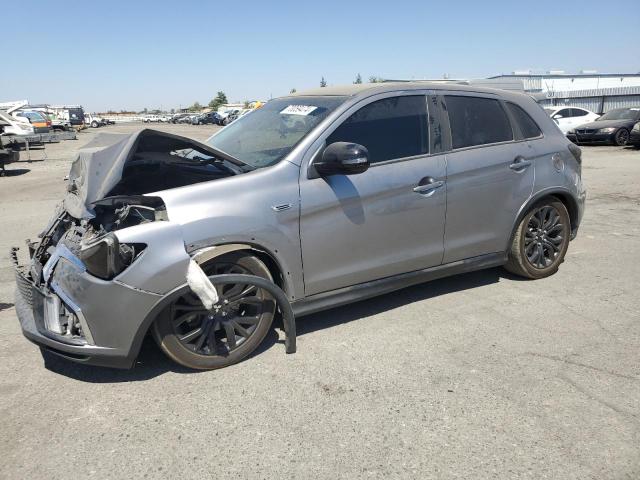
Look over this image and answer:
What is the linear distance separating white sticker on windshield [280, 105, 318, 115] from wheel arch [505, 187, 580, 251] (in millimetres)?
2053

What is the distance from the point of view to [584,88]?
5703 centimetres

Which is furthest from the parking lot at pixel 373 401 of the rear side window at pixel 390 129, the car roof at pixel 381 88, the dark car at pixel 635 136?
the dark car at pixel 635 136

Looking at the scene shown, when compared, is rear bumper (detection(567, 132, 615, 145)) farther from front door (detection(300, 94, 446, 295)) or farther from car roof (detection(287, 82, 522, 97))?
front door (detection(300, 94, 446, 295))

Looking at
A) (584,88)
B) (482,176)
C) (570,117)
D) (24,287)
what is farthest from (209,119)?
(24,287)

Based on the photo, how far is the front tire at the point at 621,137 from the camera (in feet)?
64.4

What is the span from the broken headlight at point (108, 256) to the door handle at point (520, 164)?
124 inches

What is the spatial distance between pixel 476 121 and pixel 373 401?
8.52ft

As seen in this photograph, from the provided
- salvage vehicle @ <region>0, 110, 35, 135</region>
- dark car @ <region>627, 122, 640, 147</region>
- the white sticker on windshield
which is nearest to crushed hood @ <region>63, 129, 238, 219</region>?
the white sticker on windshield

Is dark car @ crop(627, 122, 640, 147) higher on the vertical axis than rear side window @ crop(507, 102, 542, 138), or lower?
lower

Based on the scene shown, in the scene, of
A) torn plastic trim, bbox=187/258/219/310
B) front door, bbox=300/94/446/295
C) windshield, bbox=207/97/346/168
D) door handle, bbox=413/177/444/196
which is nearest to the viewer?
torn plastic trim, bbox=187/258/219/310

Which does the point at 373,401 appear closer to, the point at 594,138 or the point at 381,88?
the point at 381,88

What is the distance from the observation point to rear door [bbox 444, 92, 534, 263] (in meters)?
4.20

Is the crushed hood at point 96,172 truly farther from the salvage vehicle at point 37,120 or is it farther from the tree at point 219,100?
the tree at point 219,100

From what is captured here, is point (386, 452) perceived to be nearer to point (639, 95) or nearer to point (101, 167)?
point (101, 167)
